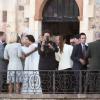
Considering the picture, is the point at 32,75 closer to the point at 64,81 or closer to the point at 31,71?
the point at 31,71

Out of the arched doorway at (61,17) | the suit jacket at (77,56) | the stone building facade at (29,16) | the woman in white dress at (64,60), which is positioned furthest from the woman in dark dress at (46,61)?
the arched doorway at (61,17)

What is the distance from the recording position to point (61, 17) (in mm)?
23406

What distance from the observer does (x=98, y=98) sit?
15.9m

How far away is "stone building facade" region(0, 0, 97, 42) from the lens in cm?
2241

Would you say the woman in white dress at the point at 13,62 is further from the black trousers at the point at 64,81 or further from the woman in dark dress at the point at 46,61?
the black trousers at the point at 64,81

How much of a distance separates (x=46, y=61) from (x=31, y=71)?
1.47 ft

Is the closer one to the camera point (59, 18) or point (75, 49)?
point (75, 49)

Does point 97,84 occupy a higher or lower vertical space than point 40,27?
lower

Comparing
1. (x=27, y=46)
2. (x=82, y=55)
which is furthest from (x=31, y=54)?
(x=82, y=55)

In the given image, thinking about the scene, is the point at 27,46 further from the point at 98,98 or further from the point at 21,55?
the point at 98,98

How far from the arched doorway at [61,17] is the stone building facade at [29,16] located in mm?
255

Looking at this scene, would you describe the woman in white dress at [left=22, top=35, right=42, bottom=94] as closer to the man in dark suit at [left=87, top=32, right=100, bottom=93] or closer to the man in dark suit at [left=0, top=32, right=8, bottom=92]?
the man in dark suit at [left=0, top=32, right=8, bottom=92]

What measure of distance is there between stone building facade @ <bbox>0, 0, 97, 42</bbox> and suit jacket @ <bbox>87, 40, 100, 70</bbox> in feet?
Answer: 19.6

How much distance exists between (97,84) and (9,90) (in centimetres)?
220
